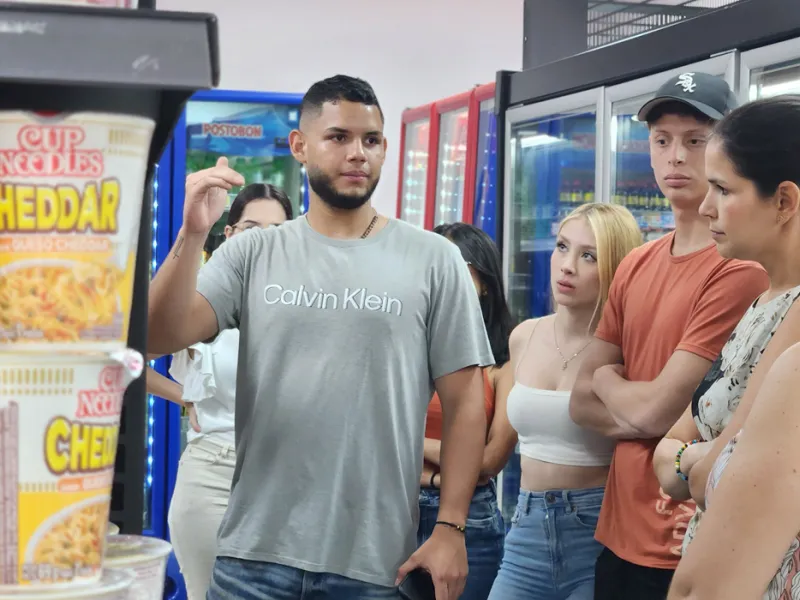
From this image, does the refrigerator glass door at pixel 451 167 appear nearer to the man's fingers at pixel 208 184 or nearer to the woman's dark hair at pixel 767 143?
the woman's dark hair at pixel 767 143

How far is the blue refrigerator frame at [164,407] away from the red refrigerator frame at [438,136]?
135cm

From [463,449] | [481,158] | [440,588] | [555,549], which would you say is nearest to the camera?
[440,588]

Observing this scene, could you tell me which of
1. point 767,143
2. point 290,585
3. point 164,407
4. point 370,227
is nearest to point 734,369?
point 767,143

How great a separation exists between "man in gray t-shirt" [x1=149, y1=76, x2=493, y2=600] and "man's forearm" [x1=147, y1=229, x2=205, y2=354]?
16mm

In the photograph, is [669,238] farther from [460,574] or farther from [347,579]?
[347,579]

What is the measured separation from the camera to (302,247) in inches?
85.7

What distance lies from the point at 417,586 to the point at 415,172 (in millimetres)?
4586

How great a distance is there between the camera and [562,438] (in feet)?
8.70

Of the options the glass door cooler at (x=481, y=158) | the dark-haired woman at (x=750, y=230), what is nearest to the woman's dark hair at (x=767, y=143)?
the dark-haired woman at (x=750, y=230)

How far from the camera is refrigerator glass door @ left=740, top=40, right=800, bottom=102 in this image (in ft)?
9.69

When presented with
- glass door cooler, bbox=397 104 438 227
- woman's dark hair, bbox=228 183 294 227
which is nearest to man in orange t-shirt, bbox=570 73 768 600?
woman's dark hair, bbox=228 183 294 227

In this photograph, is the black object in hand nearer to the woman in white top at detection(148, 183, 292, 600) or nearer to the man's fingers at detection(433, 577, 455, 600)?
the man's fingers at detection(433, 577, 455, 600)

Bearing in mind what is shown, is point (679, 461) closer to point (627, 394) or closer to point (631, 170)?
point (627, 394)

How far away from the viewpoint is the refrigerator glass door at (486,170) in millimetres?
4941
